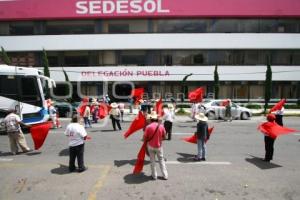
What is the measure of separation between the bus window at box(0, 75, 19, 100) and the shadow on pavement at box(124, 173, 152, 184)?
871 centimetres

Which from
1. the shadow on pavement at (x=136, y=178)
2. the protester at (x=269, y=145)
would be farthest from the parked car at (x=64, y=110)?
the protester at (x=269, y=145)

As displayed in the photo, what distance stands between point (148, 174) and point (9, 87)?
932 cm

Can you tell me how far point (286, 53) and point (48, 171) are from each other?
33.2 m

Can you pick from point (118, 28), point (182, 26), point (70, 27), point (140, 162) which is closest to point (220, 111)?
point (140, 162)

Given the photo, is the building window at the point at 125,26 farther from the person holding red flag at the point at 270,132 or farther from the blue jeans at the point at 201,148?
the person holding red flag at the point at 270,132

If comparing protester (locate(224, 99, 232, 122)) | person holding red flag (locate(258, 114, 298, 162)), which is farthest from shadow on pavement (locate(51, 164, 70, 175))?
protester (locate(224, 99, 232, 122))

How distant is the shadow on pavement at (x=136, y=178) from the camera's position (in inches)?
286

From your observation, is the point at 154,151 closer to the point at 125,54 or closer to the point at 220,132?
the point at 220,132

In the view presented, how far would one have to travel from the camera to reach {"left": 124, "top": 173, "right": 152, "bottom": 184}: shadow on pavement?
23.9 feet

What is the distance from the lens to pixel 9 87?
13.5 meters

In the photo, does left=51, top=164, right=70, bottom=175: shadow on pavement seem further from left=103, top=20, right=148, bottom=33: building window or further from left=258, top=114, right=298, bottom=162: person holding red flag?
left=103, top=20, right=148, bottom=33: building window

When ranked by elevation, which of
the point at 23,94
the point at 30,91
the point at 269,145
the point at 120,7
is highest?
the point at 120,7

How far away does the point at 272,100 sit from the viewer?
33688mm

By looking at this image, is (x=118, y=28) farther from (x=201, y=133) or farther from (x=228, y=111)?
(x=201, y=133)
